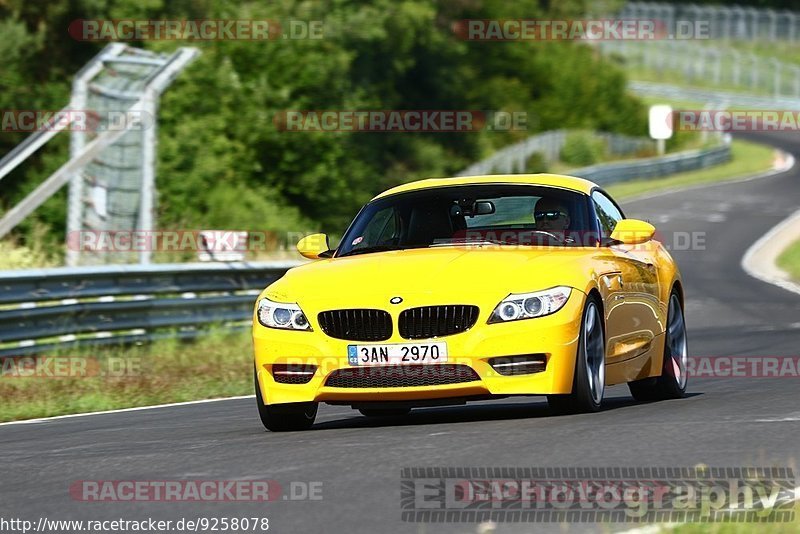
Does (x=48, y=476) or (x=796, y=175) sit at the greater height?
(x=48, y=476)

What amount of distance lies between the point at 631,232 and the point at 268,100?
109 feet

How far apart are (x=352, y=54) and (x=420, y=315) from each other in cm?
3708

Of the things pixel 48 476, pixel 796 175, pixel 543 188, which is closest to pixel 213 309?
pixel 543 188

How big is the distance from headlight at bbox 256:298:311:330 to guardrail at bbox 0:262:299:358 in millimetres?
5700

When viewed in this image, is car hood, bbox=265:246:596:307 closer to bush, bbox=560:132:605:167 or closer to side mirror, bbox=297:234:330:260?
side mirror, bbox=297:234:330:260

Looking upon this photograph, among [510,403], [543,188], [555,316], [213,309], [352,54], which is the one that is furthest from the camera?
[352,54]

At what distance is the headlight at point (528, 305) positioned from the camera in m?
9.03

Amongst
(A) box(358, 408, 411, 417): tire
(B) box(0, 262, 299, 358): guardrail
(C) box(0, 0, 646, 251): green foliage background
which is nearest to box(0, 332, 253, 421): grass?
(B) box(0, 262, 299, 358): guardrail

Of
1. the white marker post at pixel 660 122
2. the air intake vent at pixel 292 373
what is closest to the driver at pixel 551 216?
the air intake vent at pixel 292 373

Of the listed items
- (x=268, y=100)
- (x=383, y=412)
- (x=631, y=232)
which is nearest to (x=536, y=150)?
(x=268, y=100)

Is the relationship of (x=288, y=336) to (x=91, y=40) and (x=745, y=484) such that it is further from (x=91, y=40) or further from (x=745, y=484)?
(x=91, y=40)

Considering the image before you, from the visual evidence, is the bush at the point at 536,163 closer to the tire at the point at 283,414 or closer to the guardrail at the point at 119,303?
the guardrail at the point at 119,303

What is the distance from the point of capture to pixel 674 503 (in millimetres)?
6316

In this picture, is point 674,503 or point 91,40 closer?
point 674,503
